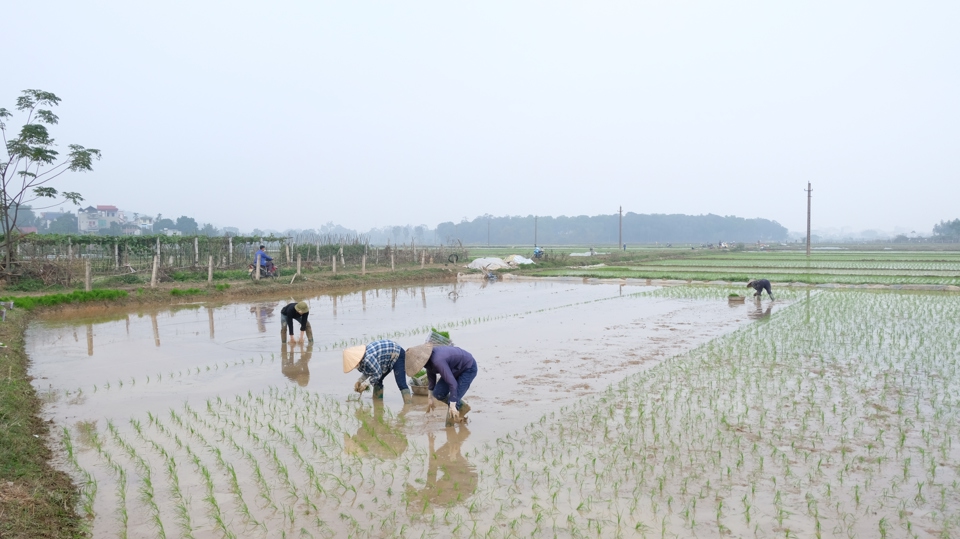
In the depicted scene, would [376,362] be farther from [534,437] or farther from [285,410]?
[534,437]

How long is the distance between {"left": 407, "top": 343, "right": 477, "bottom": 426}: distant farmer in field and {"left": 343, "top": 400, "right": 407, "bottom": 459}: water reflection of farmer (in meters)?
0.53

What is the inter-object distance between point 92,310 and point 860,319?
17686 millimetres

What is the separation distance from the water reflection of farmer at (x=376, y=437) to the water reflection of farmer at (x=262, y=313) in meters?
6.55

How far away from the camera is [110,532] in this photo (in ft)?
13.2

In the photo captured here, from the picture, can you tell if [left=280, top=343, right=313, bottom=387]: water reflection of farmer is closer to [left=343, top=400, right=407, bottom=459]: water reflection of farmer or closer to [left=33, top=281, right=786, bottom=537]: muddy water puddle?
[left=33, top=281, right=786, bottom=537]: muddy water puddle

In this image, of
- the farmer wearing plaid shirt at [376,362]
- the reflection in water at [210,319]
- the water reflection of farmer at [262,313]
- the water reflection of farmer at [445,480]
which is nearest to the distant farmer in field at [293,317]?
the water reflection of farmer at [262,313]

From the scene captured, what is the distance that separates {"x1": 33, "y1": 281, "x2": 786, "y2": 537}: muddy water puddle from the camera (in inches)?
173

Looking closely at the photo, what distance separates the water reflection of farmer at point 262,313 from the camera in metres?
12.7

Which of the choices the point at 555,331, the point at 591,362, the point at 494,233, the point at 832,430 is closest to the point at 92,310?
the point at 555,331

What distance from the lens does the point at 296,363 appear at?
30.5 ft

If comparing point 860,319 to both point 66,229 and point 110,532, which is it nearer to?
point 110,532

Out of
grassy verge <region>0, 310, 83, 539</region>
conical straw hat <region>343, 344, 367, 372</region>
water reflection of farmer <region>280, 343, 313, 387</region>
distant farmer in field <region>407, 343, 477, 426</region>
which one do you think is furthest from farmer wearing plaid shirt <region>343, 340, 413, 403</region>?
grassy verge <region>0, 310, 83, 539</region>

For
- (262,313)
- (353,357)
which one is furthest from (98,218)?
(353,357)

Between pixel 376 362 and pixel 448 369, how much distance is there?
0.97 m
